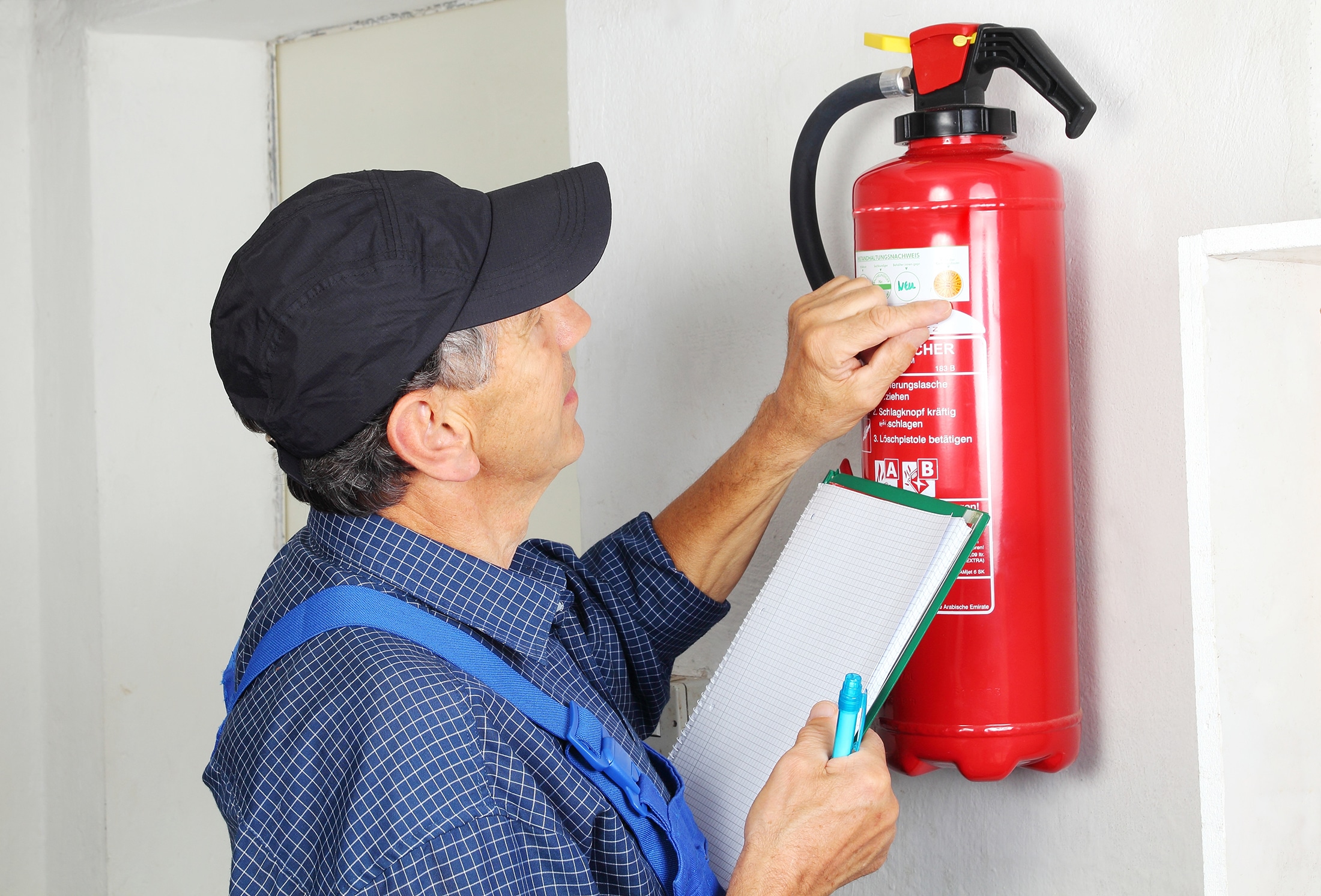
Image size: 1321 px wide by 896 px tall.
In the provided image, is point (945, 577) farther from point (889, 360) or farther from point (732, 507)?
point (732, 507)

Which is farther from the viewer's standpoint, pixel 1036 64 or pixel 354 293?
pixel 1036 64

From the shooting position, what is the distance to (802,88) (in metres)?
1.30

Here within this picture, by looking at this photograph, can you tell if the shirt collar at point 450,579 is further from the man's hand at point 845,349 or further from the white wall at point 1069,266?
the white wall at point 1069,266

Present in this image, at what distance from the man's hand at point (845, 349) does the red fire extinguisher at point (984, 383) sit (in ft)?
0.07

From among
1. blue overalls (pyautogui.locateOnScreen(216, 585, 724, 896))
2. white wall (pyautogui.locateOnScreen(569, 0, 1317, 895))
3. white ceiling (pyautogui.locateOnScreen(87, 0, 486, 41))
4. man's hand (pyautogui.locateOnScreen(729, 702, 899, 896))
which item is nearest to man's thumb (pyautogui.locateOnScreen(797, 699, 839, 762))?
man's hand (pyautogui.locateOnScreen(729, 702, 899, 896))

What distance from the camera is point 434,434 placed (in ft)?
3.06

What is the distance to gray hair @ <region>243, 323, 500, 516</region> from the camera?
915 millimetres

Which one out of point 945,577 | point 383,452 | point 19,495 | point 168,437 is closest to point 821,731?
point 945,577

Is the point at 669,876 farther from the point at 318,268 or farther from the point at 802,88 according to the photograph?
the point at 802,88

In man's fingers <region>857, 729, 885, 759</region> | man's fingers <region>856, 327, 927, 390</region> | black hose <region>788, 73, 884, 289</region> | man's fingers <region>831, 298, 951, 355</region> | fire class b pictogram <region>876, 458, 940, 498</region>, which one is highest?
black hose <region>788, 73, 884, 289</region>

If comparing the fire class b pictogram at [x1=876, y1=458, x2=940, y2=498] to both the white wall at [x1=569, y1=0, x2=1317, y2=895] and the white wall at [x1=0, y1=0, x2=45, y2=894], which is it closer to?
the white wall at [x1=569, y1=0, x2=1317, y2=895]

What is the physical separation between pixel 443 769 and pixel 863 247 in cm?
59

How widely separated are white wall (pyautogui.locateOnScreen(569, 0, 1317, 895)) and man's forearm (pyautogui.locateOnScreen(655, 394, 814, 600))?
14cm

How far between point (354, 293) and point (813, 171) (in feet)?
1.70
